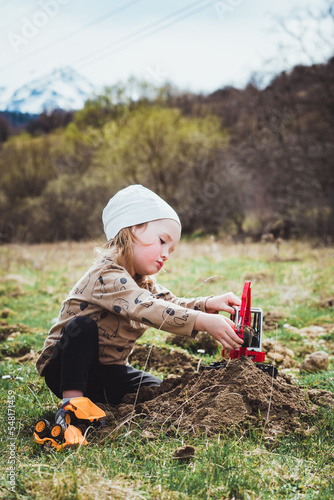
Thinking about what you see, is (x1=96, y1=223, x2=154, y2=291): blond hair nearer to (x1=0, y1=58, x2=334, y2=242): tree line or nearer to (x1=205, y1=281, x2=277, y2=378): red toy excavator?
(x1=205, y1=281, x2=277, y2=378): red toy excavator

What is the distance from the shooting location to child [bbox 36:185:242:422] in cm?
240

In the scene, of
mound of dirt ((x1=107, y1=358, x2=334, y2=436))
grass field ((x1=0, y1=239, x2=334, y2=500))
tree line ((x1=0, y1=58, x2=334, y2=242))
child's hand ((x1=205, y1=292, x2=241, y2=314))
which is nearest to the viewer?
grass field ((x1=0, y1=239, x2=334, y2=500))

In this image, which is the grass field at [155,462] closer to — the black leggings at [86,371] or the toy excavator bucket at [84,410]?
the toy excavator bucket at [84,410]

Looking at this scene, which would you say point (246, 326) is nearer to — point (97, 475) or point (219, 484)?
point (219, 484)

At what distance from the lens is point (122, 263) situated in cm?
274

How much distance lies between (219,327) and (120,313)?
539mm

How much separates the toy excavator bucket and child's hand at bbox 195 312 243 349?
67 cm

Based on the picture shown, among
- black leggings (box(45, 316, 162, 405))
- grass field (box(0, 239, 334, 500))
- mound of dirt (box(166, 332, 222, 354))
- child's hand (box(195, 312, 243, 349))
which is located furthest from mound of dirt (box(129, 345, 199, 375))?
child's hand (box(195, 312, 243, 349))

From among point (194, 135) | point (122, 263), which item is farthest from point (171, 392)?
point (194, 135)

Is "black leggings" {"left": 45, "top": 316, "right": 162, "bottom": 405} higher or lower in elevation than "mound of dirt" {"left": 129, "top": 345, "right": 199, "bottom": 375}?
higher

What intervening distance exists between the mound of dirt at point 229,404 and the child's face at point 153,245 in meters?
0.72

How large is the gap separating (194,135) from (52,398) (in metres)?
23.1

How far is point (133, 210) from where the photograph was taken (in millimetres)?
2768

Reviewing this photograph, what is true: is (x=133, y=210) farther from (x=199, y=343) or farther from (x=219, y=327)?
(x=199, y=343)
